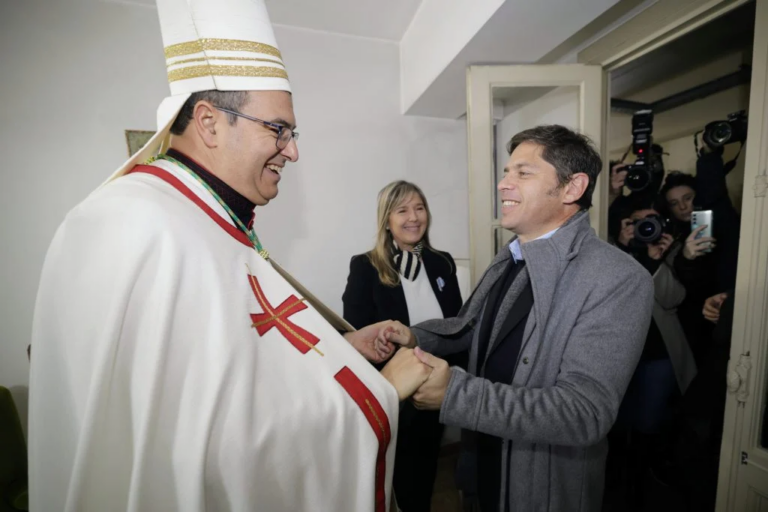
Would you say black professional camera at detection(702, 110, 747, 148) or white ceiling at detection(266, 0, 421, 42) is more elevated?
white ceiling at detection(266, 0, 421, 42)

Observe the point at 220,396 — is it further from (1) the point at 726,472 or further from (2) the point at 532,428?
(1) the point at 726,472

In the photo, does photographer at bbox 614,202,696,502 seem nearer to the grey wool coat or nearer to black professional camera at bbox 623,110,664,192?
black professional camera at bbox 623,110,664,192

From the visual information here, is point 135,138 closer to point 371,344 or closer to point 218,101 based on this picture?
point 218,101

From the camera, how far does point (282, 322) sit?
2.47 feet

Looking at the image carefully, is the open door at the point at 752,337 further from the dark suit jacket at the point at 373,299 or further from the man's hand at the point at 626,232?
the dark suit jacket at the point at 373,299

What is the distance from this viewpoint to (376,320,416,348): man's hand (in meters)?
1.27

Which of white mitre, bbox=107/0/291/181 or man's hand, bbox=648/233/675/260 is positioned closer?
white mitre, bbox=107/0/291/181

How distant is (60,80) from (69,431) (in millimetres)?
2358

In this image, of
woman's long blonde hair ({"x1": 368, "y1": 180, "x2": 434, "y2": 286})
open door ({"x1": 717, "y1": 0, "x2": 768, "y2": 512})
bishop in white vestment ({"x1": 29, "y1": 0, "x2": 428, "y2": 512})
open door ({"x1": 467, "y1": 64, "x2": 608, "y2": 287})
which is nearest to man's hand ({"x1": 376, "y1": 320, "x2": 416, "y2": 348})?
bishop in white vestment ({"x1": 29, "y1": 0, "x2": 428, "y2": 512})

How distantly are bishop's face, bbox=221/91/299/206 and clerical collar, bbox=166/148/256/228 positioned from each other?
2 centimetres

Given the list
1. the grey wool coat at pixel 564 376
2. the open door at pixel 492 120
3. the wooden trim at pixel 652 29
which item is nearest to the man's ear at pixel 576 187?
the grey wool coat at pixel 564 376

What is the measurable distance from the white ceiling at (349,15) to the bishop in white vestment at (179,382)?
2.11m

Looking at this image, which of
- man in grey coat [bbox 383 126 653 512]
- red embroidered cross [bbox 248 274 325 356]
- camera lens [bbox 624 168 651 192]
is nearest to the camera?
red embroidered cross [bbox 248 274 325 356]

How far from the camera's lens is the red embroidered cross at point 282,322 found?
729 mm
